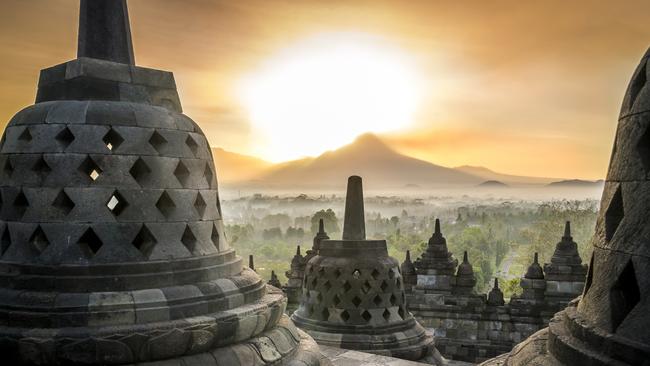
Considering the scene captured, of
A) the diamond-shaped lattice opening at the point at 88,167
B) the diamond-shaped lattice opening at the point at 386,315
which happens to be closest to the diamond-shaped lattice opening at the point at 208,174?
the diamond-shaped lattice opening at the point at 88,167

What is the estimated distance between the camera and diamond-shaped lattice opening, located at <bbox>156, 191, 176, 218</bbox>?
480 cm

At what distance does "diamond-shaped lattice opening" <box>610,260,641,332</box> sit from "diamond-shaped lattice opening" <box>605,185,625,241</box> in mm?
273

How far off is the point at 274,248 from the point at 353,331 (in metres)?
63.1

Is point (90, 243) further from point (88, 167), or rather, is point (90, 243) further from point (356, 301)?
point (356, 301)

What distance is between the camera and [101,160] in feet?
15.0

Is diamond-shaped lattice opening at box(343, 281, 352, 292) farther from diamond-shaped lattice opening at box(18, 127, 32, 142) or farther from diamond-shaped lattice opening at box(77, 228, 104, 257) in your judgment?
diamond-shaped lattice opening at box(18, 127, 32, 142)

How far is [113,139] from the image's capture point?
471 cm

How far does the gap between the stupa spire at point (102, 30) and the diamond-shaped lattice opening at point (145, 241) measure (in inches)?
70.9

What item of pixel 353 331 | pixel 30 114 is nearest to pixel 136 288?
pixel 30 114

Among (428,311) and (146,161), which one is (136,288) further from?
(428,311)

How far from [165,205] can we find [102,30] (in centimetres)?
188

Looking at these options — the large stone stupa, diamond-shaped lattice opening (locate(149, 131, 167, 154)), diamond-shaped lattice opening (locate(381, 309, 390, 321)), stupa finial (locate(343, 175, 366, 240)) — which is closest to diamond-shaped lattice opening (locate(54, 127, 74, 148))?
the large stone stupa

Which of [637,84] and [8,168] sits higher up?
[637,84]

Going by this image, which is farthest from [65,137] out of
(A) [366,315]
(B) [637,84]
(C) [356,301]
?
(A) [366,315]
